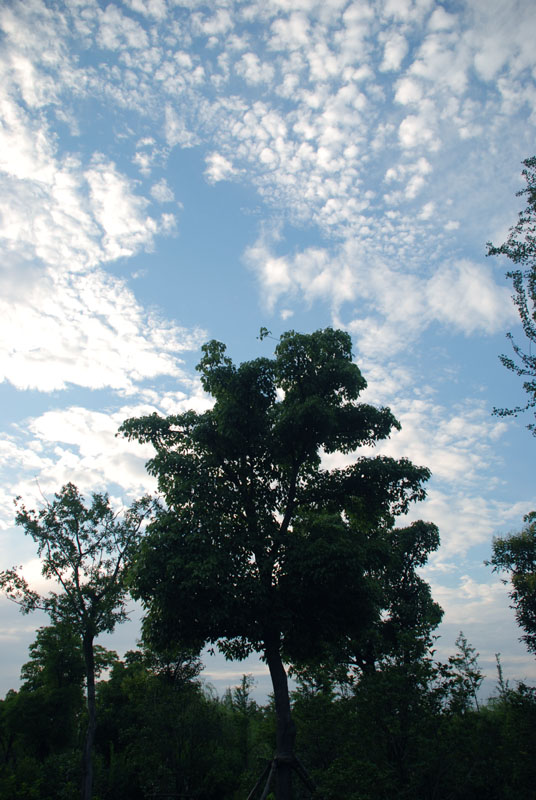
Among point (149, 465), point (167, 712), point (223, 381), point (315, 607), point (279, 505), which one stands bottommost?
point (167, 712)

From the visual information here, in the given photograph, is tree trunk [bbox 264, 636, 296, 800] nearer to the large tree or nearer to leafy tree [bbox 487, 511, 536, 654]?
the large tree

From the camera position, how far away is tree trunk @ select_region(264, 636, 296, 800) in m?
13.2

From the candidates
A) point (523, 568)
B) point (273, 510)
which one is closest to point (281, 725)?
point (273, 510)

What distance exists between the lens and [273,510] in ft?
53.7

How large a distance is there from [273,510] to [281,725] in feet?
19.4

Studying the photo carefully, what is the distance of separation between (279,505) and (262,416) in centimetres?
296

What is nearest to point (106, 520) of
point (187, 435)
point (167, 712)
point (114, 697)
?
point (167, 712)

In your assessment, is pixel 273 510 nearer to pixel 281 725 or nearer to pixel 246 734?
pixel 281 725

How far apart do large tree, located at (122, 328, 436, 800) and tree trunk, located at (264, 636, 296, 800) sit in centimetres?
3

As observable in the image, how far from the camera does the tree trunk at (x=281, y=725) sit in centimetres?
1316

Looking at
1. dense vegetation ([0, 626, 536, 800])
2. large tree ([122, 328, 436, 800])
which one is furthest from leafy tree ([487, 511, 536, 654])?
large tree ([122, 328, 436, 800])

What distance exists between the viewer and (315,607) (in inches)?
564

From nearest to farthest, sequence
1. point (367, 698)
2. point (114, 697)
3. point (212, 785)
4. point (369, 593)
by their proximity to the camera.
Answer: point (367, 698)
point (369, 593)
point (212, 785)
point (114, 697)

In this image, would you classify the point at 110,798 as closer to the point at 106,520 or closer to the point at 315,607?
the point at 106,520
